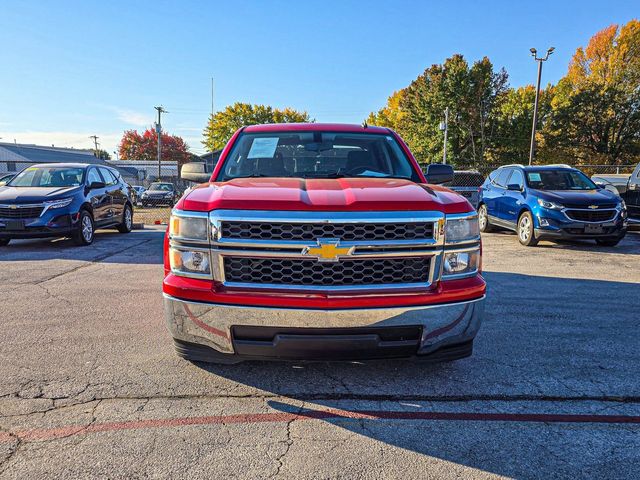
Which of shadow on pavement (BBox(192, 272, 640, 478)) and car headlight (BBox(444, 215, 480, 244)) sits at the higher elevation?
car headlight (BBox(444, 215, 480, 244))

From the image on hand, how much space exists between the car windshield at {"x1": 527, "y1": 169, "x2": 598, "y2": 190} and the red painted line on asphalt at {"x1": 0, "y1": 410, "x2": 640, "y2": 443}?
790 centimetres

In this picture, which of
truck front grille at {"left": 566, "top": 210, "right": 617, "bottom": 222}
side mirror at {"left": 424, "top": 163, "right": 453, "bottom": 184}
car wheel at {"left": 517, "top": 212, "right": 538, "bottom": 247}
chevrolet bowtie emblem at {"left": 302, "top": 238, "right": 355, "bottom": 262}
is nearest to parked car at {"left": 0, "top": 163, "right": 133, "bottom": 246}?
side mirror at {"left": 424, "top": 163, "right": 453, "bottom": 184}

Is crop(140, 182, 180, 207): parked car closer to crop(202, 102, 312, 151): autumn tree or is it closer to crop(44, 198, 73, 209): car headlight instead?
crop(44, 198, 73, 209): car headlight

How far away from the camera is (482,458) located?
2.24m

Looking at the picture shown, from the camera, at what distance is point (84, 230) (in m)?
9.05

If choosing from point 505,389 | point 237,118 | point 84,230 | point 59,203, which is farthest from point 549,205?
point 237,118

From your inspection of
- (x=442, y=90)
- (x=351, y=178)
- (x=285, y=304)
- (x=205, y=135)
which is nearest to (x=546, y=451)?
(x=285, y=304)

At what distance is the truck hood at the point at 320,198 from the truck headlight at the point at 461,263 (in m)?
0.27

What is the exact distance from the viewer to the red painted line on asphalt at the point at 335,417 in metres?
2.48

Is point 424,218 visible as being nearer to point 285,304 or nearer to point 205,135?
point 285,304

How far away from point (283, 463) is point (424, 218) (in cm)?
150

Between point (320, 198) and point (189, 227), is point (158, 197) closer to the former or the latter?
point (189, 227)

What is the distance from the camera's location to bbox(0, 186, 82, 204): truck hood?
826cm

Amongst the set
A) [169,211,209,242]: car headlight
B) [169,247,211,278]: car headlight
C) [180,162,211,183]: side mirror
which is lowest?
[169,247,211,278]: car headlight
